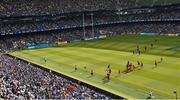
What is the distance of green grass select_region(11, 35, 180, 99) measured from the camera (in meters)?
44.1

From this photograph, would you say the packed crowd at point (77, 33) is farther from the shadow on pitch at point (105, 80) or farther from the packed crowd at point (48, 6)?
the shadow on pitch at point (105, 80)

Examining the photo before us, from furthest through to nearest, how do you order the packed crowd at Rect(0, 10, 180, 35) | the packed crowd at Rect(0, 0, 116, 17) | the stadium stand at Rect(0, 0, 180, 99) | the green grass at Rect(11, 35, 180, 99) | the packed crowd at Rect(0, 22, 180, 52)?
the packed crowd at Rect(0, 0, 116, 17) → the packed crowd at Rect(0, 10, 180, 35) → the stadium stand at Rect(0, 0, 180, 99) → the packed crowd at Rect(0, 22, 180, 52) → the green grass at Rect(11, 35, 180, 99)

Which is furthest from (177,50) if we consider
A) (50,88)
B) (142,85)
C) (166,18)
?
(166,18)

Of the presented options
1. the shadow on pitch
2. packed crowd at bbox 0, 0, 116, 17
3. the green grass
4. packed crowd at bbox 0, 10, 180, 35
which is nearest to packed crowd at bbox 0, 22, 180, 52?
packed crowd at bbox 0, 10, 180, 35

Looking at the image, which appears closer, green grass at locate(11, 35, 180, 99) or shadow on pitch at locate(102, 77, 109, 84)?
green grass at locate(11, 35, 180, 99)

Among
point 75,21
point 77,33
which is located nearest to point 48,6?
point 75,21

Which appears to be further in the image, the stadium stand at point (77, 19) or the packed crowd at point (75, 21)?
the packed crowd at point (75, 21)

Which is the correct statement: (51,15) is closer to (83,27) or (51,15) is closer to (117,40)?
(83,27)

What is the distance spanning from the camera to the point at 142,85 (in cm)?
4541

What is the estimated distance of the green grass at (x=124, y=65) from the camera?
4409cm

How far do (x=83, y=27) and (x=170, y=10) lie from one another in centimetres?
2871

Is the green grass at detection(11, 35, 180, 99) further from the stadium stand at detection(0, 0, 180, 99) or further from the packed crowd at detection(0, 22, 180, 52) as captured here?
the stadium stand at detection(0, 0, 180, 99)

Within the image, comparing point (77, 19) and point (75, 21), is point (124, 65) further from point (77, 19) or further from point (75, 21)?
point (77, 19)

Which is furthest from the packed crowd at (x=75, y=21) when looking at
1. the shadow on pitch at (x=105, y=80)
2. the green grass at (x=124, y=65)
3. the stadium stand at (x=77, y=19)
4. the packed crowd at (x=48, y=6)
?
the shadow on pitch at (x=105, y=80)
